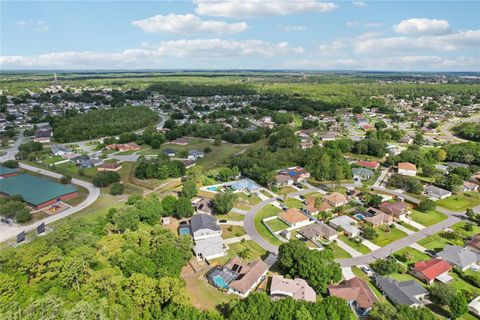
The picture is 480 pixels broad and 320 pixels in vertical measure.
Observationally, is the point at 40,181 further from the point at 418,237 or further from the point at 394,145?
the point at 394,145

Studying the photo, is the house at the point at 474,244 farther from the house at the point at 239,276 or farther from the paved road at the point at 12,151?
the paved road at the point at 12,151

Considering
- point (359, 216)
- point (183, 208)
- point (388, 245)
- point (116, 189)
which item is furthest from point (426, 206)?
point (116, 189)

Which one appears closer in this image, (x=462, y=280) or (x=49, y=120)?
(x=462, y=280)

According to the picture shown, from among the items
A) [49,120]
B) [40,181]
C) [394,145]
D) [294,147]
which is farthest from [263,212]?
[49,120]

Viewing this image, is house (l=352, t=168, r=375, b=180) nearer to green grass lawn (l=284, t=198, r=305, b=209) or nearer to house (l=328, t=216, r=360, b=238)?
green grass lawn (l=284, t=198, r=305, b=209)

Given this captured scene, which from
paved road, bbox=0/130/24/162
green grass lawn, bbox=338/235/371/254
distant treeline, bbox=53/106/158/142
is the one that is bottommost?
green grass lawn, bbox=338/235/371/254

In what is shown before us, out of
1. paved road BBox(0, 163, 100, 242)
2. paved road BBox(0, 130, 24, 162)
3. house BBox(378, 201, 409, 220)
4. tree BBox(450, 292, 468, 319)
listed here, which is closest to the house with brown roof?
tree BBox(450, 292, 468, 319)
